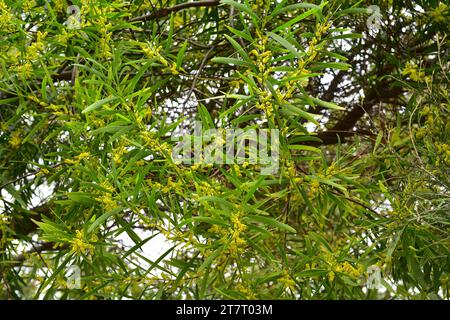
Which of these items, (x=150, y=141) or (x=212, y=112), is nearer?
(x=150, y=141)

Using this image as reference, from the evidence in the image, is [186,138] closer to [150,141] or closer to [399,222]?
[150,141]

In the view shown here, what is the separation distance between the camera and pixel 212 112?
2.73 metres

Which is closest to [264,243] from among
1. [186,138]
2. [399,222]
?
[399,222]

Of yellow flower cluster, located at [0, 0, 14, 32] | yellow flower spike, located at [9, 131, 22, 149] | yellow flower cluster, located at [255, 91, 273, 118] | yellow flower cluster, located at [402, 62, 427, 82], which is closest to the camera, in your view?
yellow flower cluster, located at [255, 91, 273, 118]

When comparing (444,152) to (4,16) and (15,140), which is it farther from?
(15,140)

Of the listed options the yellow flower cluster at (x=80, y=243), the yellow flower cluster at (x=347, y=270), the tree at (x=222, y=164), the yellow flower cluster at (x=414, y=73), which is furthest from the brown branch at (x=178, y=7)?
the yellow flower cluster at (x=347, y=270)

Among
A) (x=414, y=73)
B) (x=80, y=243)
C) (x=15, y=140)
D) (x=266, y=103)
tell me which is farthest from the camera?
(x=15, y=140)

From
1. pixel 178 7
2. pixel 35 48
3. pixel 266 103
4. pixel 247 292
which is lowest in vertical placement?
pixel 247 292

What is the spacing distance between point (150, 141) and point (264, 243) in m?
1.00

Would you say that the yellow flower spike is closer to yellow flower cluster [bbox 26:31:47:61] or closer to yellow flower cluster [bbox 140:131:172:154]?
yellow flower cluster [bbox 26:31:47:61]

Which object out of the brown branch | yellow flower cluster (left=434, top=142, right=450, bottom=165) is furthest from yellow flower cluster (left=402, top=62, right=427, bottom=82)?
the brown branch

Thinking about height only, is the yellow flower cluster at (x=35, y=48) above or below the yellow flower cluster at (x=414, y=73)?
below

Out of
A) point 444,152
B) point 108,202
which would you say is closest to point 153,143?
point 108,202

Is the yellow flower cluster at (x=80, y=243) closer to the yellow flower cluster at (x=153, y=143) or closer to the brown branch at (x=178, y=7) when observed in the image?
the yellow flower cluster at (x=153, y=143)
